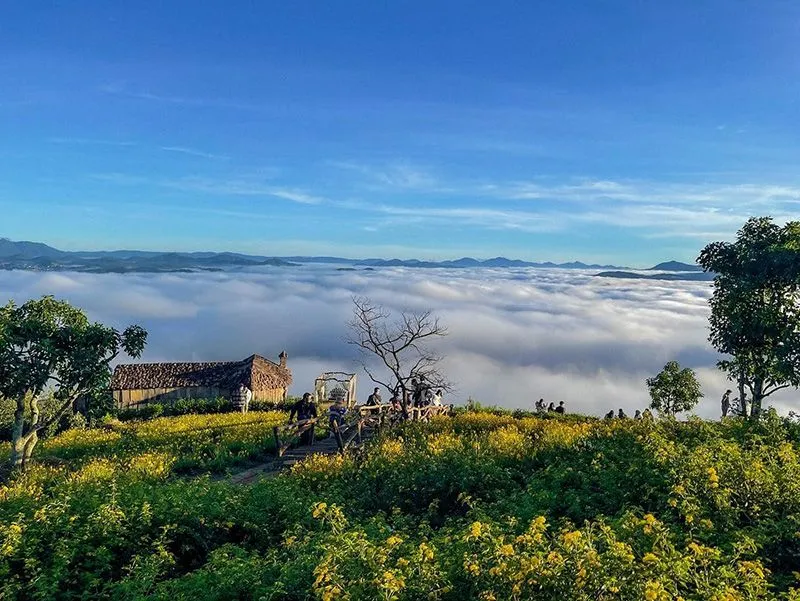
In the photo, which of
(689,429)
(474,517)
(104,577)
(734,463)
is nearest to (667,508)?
(734,463)

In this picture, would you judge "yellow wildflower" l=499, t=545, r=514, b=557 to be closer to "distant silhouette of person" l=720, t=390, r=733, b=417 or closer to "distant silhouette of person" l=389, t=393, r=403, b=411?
"distant silhouette of person" l=389, t=393, r=403, b=411

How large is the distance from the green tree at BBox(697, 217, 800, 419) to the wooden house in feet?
110

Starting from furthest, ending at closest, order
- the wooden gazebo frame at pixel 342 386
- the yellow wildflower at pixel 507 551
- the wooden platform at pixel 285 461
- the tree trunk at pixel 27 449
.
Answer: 1. the wooden gazebo frame at pixel 342 386
2. the tree trunk at pixel 27 449
3. the wooden platform at pixel 285 461
4. the yellow wildflower at pixel 507 551

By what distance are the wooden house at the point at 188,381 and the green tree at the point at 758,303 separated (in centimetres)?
3357

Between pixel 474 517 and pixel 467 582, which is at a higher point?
pixel 467 582

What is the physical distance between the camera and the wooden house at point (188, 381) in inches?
1822

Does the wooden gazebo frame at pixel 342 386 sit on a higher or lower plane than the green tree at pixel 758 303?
lower

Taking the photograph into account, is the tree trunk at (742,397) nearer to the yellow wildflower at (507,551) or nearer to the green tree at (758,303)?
the green tree at (758,303)

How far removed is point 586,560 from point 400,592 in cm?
178

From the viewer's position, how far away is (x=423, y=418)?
24.3m

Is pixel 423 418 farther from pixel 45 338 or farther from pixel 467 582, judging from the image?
pixel 467 582

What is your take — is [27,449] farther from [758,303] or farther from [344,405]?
[758,303]

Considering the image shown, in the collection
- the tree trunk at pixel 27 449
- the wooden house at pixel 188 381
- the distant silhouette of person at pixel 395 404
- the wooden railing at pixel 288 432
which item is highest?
the distant silhouette of person at pixel 395 404

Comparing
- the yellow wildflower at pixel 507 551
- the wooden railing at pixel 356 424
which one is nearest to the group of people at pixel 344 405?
the wooden railing at pixel 356 424
